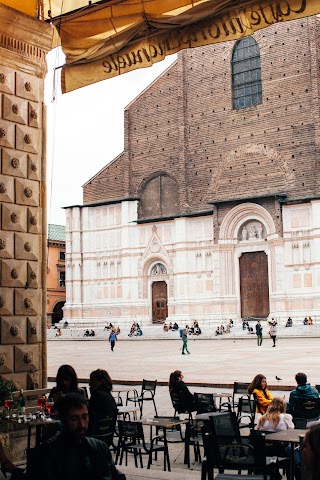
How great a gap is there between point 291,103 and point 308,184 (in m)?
5.77

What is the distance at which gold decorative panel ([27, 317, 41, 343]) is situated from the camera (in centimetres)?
768

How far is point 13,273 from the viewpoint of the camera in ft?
24.7

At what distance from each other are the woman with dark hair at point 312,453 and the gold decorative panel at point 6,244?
205 inches

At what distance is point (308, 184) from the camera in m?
43.0

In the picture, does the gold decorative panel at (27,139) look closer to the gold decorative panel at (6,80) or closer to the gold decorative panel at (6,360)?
the gold decorative panel at (6,80)

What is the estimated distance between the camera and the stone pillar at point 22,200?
748 centimetres

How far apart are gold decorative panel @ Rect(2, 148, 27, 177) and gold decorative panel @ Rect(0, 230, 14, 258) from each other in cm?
72

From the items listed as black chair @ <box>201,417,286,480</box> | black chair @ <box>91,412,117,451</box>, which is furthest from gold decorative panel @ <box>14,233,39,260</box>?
black chair @ <box>201,417,286,480</box>

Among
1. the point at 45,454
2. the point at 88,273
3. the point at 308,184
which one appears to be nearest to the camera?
the point at 45,454

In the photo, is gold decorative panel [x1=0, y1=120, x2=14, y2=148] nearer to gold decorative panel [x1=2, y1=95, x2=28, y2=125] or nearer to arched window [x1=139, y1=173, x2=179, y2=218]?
gold decorative panel [x1=2, y1=95, x2=28, y2=125]

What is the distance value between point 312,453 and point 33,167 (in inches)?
231

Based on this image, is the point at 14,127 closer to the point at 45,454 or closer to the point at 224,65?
the point at 45,454

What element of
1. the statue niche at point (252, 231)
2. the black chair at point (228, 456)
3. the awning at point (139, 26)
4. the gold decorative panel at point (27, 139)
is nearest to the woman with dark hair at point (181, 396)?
the black chair at point (228, 456)

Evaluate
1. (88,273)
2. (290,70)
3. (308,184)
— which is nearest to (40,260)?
(308,184)
